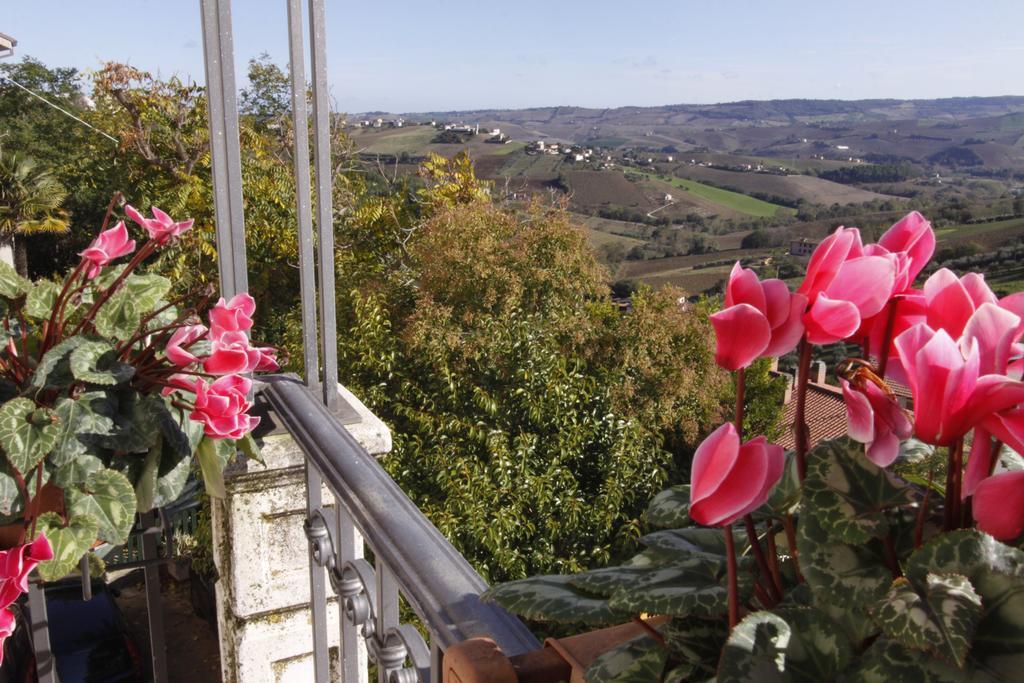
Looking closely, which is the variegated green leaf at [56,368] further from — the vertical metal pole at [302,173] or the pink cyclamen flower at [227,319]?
Answer: the vertical metal pole at [302,173]

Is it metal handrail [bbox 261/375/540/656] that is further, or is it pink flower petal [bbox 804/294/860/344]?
metal handrail [bbox 261/375/540/656]

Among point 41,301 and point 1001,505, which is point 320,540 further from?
point 1001,505

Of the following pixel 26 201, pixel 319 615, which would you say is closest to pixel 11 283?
pixel 319 615

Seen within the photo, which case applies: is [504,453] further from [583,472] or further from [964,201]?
[964,201]

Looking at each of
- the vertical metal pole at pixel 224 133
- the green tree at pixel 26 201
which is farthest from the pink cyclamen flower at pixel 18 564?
the green tree at pixel 26 201

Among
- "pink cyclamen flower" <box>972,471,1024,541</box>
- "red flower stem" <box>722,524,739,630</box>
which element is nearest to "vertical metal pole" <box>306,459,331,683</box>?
"red flower stem" <box>722,524,739,630</box>

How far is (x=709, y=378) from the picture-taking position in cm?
941

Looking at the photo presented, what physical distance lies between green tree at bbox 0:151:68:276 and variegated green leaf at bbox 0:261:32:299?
1350 centimetres

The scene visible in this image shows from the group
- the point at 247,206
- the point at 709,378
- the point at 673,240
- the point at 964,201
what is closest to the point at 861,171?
the point at 673,240

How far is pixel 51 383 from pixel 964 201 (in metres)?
14.6

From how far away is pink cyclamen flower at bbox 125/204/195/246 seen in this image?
47.4 inches

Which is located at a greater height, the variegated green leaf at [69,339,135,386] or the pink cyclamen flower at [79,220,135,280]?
the pink cyclamen flower at [79,220,135,280]

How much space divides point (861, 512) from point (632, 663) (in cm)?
15

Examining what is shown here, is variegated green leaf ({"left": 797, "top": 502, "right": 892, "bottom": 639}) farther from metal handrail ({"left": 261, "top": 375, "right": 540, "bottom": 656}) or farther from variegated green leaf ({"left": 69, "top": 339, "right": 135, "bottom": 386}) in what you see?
variegated green leaf ({"left": 69, "top": 339, "right": 135, "bottom": 386})
